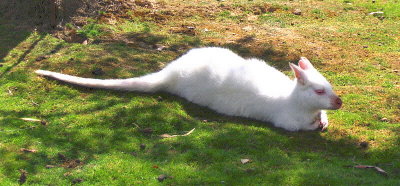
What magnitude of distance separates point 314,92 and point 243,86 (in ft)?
3.13

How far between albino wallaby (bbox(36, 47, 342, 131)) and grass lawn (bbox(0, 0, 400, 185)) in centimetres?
15

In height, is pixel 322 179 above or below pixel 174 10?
below

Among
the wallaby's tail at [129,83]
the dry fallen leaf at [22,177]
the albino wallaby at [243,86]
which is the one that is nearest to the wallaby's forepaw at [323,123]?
the albino wallaby at [243,86]

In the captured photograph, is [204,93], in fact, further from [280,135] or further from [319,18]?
[319,18]

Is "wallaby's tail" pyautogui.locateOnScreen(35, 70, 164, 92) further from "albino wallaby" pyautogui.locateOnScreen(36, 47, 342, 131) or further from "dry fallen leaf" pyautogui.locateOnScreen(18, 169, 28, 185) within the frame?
"dry fallen leaf" pyautogui.locateOnScreen(18, 169, 28, 185)

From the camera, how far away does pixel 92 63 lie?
8.06 metres

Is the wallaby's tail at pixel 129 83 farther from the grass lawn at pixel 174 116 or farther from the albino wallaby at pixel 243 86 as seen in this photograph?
the grass lawn at pixel 174 116

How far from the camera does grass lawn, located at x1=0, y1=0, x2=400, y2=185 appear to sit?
5.02 m

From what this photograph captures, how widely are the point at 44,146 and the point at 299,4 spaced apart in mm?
9157

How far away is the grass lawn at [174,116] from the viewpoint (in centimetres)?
502

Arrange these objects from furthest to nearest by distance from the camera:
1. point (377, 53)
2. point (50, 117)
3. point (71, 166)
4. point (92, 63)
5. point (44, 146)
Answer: point (377, 53), point (92, 63), point (50, 117), point (44, 146), point (71, 166)

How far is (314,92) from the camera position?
19.3ft

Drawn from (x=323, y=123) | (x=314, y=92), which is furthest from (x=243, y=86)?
(x=323, y=123)

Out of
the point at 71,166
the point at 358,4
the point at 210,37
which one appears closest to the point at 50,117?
the point at 71,166
